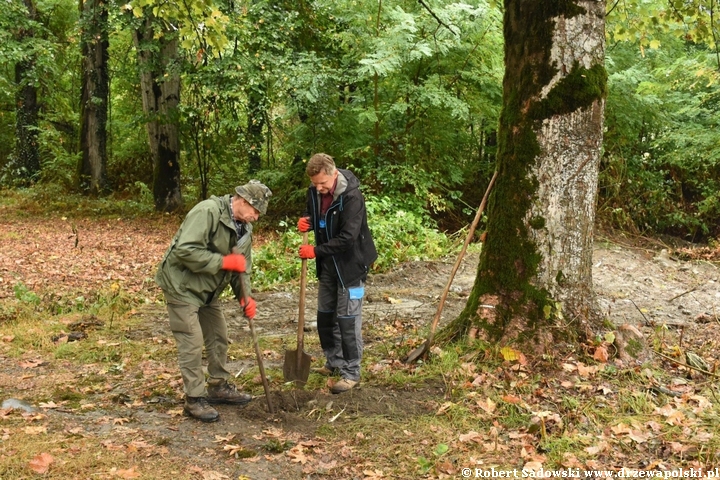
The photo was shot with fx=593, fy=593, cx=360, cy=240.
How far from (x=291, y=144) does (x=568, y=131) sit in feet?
33.9

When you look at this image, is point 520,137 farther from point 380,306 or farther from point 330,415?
point 380,306

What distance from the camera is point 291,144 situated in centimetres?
1459

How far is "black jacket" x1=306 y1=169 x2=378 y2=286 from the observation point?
16.5 feet

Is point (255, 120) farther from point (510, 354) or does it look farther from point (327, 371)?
point (510, 354)

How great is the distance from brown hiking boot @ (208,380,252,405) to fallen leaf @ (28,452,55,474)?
4.57ft

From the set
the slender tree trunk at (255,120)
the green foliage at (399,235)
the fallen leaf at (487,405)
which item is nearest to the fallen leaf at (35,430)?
the fallen leaf at (487,405)

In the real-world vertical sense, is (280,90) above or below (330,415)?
above

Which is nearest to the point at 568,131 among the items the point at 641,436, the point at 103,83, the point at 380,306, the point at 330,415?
the point at 641,436

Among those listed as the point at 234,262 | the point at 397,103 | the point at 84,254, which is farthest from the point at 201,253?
the point at 397,103

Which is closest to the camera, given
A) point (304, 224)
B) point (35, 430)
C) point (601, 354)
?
point (35, 430)

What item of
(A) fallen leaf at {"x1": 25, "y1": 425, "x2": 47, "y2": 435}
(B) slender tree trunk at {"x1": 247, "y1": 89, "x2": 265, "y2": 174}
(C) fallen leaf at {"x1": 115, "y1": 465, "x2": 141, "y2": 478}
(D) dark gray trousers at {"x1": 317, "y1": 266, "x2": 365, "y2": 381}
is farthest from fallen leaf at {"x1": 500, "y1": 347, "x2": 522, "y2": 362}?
(B) slender tree trunk at {"x1": 247, "y1": 89, "x2": 265, "y2": 174}

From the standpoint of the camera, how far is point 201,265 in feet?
14.6

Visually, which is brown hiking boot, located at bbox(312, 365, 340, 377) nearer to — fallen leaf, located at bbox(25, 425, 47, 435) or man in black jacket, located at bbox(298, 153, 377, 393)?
man in black jacket, located at bbox(298, 153, 377, 393)

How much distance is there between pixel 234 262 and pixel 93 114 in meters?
16.5
